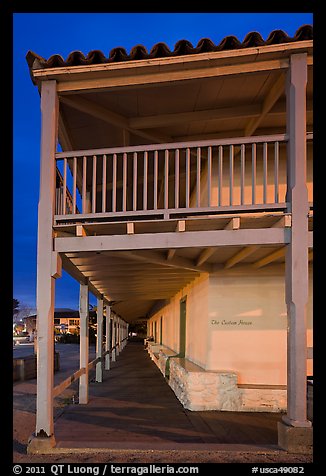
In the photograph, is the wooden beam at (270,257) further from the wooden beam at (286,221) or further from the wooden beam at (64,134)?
the wooden beam at (64,134)

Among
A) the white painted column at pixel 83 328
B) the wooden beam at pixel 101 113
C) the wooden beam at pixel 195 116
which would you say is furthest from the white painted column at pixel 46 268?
the white painted column at pixel 83 328

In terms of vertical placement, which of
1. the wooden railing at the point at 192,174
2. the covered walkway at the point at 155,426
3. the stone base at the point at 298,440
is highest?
the wooden railing at the point at 192,174

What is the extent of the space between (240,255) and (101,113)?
3429 millimetres

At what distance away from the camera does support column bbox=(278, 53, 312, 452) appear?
18.5 feet

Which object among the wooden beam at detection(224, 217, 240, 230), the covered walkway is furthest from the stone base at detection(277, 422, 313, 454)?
the wooden beam at detection(224, 217, 240, 230)

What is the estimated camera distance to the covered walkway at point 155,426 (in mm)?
5949

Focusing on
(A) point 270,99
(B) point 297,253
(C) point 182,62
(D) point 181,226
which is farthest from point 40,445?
(A) point 270,99

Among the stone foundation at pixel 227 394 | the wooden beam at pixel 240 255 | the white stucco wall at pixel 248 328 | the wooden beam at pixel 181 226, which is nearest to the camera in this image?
the wooden beam at pixel 181 226

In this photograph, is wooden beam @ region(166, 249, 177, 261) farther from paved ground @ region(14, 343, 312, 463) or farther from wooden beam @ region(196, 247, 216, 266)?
paved ground @ region(14, 343, 312, 463)

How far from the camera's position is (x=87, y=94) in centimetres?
707

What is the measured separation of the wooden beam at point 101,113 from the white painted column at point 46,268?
511 millimetres

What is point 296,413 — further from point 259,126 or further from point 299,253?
point 259,126

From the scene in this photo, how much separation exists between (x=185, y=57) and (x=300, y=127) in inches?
73.6

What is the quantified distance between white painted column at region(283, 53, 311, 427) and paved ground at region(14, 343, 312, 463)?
78 cm
